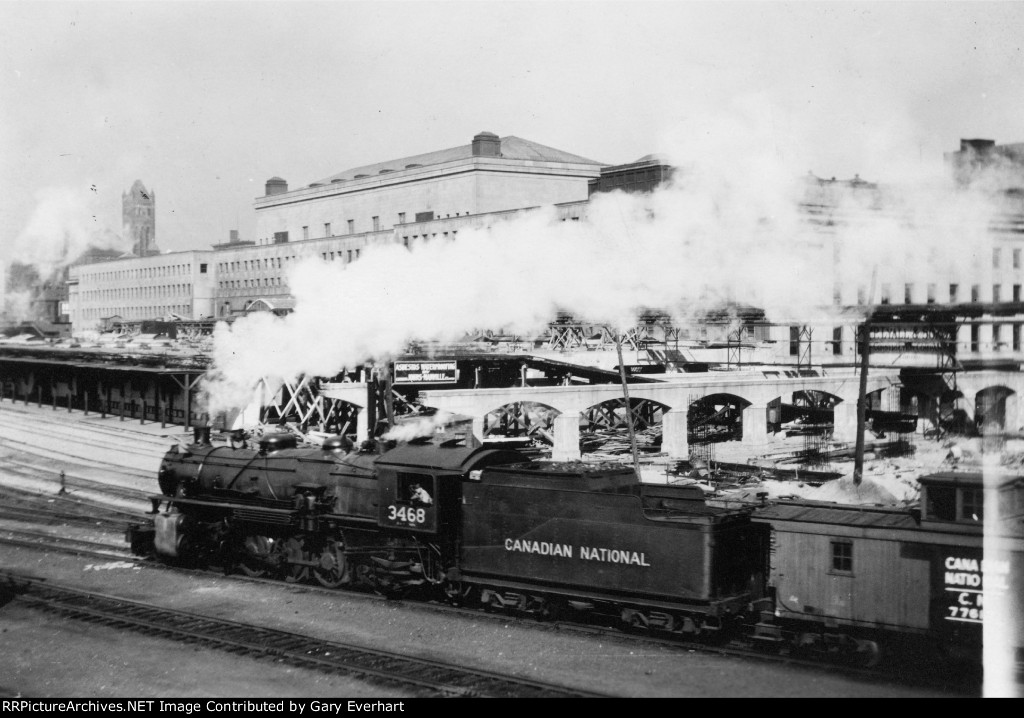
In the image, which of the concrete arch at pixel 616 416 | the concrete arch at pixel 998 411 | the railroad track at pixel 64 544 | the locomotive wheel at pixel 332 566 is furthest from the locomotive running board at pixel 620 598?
the concrete arch at pixel 616 416

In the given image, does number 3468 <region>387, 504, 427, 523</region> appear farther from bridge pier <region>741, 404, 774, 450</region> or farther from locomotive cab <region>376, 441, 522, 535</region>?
bridge pier <region>741, 404, 774, 450</region>

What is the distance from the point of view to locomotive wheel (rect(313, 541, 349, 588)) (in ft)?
59.5

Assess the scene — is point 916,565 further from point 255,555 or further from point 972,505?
point 255,555

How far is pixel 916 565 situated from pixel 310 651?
353 inches

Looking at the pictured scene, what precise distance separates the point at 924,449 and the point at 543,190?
1711 inches

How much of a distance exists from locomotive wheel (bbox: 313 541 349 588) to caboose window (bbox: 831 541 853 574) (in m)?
8.95

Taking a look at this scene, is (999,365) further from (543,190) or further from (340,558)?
(543,190)

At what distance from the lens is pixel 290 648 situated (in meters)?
14.5

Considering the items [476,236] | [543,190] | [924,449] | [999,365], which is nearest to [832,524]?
[476,236]

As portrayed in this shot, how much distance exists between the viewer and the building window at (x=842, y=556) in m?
13.9

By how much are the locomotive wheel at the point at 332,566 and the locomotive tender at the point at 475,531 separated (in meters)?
0.03

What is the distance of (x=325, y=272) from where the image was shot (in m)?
24.0

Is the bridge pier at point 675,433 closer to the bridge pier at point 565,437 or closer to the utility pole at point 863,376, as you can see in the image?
the bridge pier at point 565,437

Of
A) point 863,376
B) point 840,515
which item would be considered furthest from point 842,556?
point 863,376
